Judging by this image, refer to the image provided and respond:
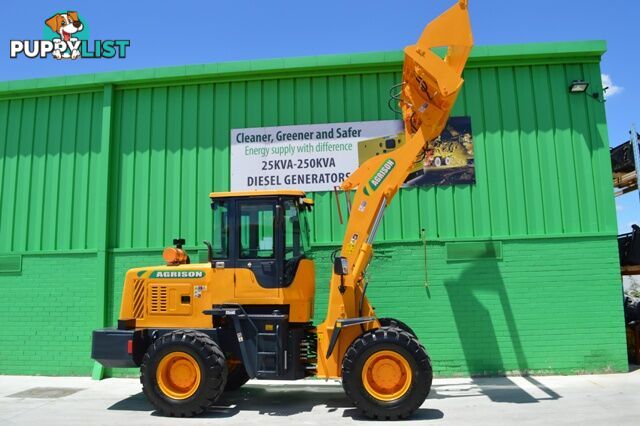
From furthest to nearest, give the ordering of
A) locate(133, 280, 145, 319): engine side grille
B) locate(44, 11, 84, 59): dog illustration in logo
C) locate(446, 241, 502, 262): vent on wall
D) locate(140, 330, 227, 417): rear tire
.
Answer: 1. locate(44, 11, 84, 59): dog illustration in logo
2. locate(446, 241, 502, 262): vent on wall
3. locate(133, 280, 145, 319): engine side grille
4. locate(140, 330, 227, 417): rear tire

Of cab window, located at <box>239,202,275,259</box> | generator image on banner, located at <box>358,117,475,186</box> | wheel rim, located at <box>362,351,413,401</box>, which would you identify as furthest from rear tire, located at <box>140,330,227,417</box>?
generator image on banner, located at <box>358,117,475,186</box>

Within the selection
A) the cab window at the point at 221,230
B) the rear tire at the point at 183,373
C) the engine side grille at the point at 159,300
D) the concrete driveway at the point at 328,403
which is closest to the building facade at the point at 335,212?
the concrete driveway at the point at 328,403

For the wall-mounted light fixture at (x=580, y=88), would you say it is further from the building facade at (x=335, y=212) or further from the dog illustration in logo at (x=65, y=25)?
the dog illustration in logo at (x=65, y=25)

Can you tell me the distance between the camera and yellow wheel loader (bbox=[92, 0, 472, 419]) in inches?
252

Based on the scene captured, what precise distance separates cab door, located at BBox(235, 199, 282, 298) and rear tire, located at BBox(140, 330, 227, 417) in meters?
0.87

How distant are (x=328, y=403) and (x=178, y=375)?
2.23m

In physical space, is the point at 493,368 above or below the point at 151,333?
below

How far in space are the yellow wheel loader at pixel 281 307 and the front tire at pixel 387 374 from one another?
1 centimetres

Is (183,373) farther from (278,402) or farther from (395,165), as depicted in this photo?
(395,165)

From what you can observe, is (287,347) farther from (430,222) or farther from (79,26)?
(79,26)

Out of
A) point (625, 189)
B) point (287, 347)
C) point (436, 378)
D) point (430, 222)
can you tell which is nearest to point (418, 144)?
point (430, 222)

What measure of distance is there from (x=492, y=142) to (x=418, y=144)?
3341 mm

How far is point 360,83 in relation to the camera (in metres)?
10.3

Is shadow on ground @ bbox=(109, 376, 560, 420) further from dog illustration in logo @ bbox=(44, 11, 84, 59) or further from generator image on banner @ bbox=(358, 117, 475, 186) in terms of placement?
Answer: dog illustration in logo @ bbox=(44, 11, 84, 59)
